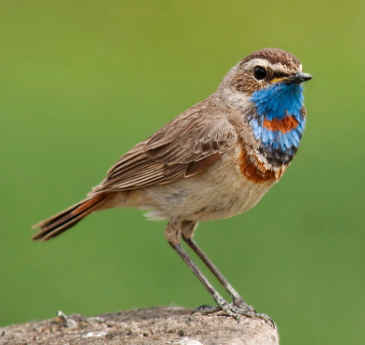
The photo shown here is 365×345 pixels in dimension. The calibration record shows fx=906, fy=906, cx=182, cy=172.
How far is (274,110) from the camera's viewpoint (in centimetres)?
742

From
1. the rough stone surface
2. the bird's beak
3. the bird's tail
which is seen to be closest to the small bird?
the bird's beak

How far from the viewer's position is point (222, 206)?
7461mm

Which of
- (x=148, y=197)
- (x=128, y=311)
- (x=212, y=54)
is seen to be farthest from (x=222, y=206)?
(x=212, y=54)

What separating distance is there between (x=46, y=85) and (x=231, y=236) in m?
4.41

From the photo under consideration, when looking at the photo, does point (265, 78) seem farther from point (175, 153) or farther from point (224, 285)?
point (224, 285)

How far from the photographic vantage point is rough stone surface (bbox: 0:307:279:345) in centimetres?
650

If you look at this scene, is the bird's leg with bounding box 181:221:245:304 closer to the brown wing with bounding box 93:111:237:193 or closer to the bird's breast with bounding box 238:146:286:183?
the brown wing with bounding box 93:111:237:193

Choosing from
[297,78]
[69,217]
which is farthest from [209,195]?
[69,217]

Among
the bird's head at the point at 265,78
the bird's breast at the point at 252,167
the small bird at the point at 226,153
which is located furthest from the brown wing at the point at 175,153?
the bird's head at the point at 265,78

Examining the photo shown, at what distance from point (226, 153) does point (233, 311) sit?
4.18 feet

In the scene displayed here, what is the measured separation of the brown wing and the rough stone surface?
3.74ft

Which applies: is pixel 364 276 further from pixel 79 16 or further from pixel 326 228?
pixel 79 16

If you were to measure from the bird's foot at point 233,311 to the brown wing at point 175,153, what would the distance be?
111 cm

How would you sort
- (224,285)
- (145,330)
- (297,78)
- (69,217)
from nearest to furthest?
(145,330)
(297,78)
(224,285)
(69,217)
